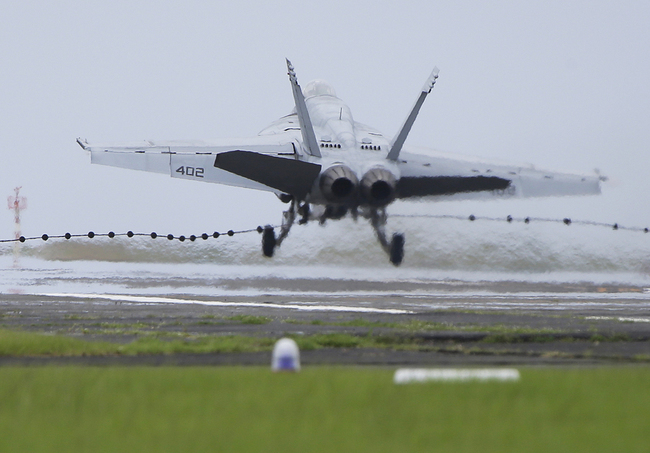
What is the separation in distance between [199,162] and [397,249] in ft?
20.4

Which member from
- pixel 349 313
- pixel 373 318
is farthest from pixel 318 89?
pixel 373 318

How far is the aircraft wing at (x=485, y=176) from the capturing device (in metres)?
25.3

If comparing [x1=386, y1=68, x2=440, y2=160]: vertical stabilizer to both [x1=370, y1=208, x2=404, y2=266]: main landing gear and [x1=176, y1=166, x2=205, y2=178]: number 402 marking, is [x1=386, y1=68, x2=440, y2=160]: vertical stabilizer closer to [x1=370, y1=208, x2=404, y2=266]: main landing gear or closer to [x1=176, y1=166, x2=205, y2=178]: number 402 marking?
[x1=370, y1=208, x2=404, y2=266]: main landing gear

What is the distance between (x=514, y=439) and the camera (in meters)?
3.73

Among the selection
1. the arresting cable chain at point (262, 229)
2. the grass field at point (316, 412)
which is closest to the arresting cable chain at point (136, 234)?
the arresting cable chain at point (262, 229)

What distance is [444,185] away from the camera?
2506 cm

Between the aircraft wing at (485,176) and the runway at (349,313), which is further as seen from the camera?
the aircraft wing at (485,176)

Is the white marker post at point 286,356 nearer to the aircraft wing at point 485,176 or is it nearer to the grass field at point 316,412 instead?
the grass field at point 316,412

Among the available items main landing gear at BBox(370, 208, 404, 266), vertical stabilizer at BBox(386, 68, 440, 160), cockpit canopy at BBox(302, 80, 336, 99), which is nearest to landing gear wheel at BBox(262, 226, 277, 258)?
main landing gear at BBox(370, 208, 404, 266)

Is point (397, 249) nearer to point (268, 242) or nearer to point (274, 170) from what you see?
point (268, 242)

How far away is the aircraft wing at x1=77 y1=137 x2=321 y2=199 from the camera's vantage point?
2189cm

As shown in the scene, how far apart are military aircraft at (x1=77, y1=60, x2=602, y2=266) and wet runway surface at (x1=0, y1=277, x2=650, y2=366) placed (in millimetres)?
2238

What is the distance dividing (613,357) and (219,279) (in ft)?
57.1

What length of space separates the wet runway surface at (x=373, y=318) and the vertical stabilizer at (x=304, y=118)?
3.56 m
